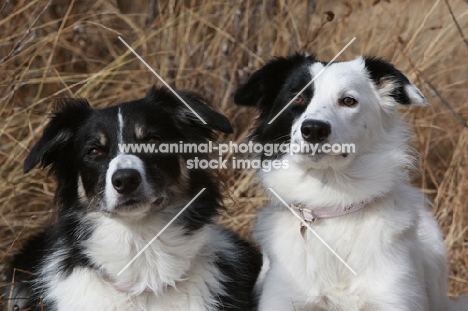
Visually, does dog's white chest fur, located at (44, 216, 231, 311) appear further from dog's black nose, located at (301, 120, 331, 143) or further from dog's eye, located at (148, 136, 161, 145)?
dog's black nose, located at (301, 120, 331, 143)

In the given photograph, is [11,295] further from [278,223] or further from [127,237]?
[278,223]

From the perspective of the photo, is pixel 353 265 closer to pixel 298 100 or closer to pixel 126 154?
pixel 298 100

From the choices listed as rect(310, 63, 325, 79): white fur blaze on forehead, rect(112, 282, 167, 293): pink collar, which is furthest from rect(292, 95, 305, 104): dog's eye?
rect(112, 282, 167, 293): pink collar

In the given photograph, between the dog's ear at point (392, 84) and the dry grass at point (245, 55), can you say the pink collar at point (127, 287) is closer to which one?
the dog's ear at point (392, 84)

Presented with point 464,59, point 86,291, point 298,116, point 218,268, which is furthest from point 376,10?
point 86,291

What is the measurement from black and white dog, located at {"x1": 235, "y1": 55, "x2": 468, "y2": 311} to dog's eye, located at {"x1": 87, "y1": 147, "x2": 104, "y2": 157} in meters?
0.84

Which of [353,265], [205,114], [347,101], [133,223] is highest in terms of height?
[347,101]

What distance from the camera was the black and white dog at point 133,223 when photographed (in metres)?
3.69

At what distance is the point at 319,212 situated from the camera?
3.83 m

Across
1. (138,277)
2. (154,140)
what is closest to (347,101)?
(154,140)

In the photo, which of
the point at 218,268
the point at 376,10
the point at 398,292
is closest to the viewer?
the point at 398,292

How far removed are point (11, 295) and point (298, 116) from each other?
207 cm

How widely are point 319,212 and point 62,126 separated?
1.45 m

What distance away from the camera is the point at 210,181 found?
3984 mm
